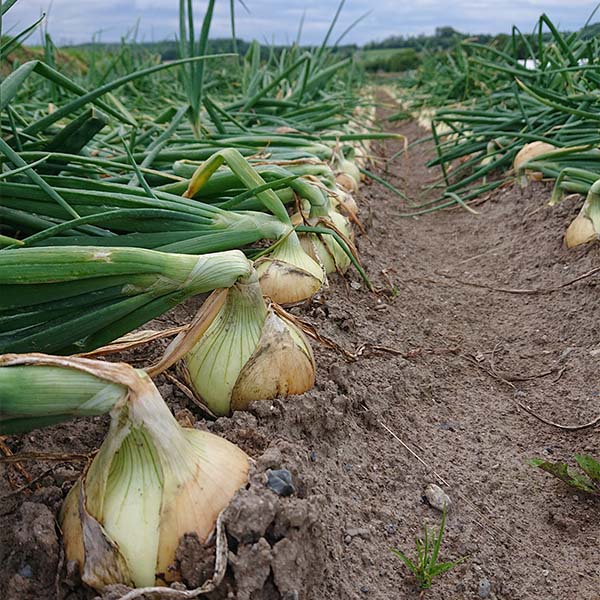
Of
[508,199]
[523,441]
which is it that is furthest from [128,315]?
[508,199]

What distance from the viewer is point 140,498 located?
847mm

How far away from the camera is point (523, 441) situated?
5.05 ft

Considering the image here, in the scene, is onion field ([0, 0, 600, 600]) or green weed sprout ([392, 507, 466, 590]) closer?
onion field ([0, 0, 600, 600])

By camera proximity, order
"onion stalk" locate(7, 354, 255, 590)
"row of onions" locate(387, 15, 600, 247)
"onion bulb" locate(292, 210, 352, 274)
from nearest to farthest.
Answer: "onion stalk" locate(7, 354, 255, 590), "onion bulb" locate(292, 210, 352, 274), "row of onions" locate(387, 15, 600, 247)

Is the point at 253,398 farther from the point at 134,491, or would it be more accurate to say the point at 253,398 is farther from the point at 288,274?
Result: the point at 288,274

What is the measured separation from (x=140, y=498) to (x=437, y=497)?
24.0 inches

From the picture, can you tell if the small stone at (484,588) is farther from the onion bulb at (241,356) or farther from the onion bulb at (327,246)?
the onion bulb at (327,246)

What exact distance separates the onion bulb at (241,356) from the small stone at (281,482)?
28 centimetres

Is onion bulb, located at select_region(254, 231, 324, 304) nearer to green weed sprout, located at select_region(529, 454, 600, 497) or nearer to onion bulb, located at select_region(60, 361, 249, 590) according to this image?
green weed sprout, located at select_region(529, 454, 600, 497)

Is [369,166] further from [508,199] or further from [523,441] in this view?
[523,441]

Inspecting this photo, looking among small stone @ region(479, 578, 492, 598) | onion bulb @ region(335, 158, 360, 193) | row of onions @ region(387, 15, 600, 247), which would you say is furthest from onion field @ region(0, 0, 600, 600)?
onion bulb @ region(335, 158, 360, 193)

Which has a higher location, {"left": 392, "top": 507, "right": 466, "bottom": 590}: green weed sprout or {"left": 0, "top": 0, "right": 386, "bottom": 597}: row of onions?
{"left": 0, "top": 0, "right": 386, "bottom": 597}: row of onions

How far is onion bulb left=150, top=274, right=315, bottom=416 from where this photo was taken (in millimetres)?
1213

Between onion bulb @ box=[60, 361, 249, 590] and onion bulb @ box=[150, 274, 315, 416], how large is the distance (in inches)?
12.6
